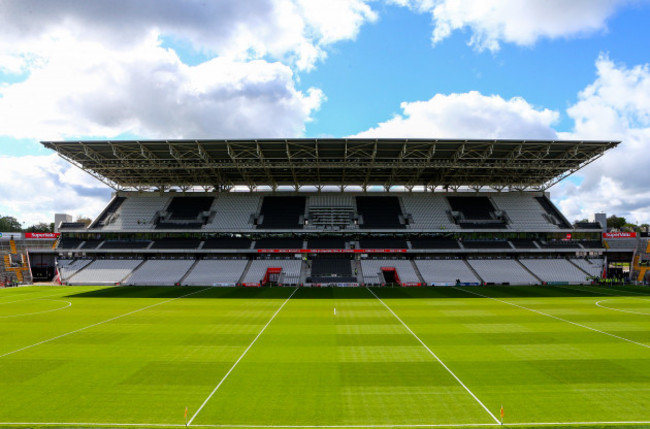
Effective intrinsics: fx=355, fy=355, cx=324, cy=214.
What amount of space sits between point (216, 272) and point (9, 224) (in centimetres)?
12140

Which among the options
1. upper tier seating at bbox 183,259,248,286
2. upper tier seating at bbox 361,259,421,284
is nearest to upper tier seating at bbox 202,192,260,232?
upper tier seating at bbox 183,259,248,286

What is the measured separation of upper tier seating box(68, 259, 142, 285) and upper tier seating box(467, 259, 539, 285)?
165 feet

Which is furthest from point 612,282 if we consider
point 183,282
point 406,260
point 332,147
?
point 183,282

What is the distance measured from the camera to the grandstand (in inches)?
1934

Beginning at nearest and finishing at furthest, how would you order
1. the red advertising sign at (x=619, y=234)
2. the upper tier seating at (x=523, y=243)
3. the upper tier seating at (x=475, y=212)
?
1. the upper tier seating at (x=523, y=243)
2. the red advertising sign at (x=619, y=234)
3. the upper tier seating at (x=475, y=212)

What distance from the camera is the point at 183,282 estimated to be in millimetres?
48375

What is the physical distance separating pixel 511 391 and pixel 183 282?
4413 centimetres

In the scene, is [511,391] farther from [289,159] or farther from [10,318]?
[289,159]

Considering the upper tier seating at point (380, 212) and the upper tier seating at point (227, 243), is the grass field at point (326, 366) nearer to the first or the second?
the upper tier seating at point (227, 243)

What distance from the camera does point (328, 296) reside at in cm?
3803

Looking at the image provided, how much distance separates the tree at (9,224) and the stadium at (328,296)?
87.8 meters

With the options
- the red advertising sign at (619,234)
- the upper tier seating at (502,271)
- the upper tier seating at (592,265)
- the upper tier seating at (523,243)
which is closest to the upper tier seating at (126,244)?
the upper tier seating at (502,271)

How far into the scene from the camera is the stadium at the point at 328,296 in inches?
483

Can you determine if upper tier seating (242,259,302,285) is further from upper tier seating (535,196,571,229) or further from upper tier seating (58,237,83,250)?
upper tier seating (535,196,571,229)
